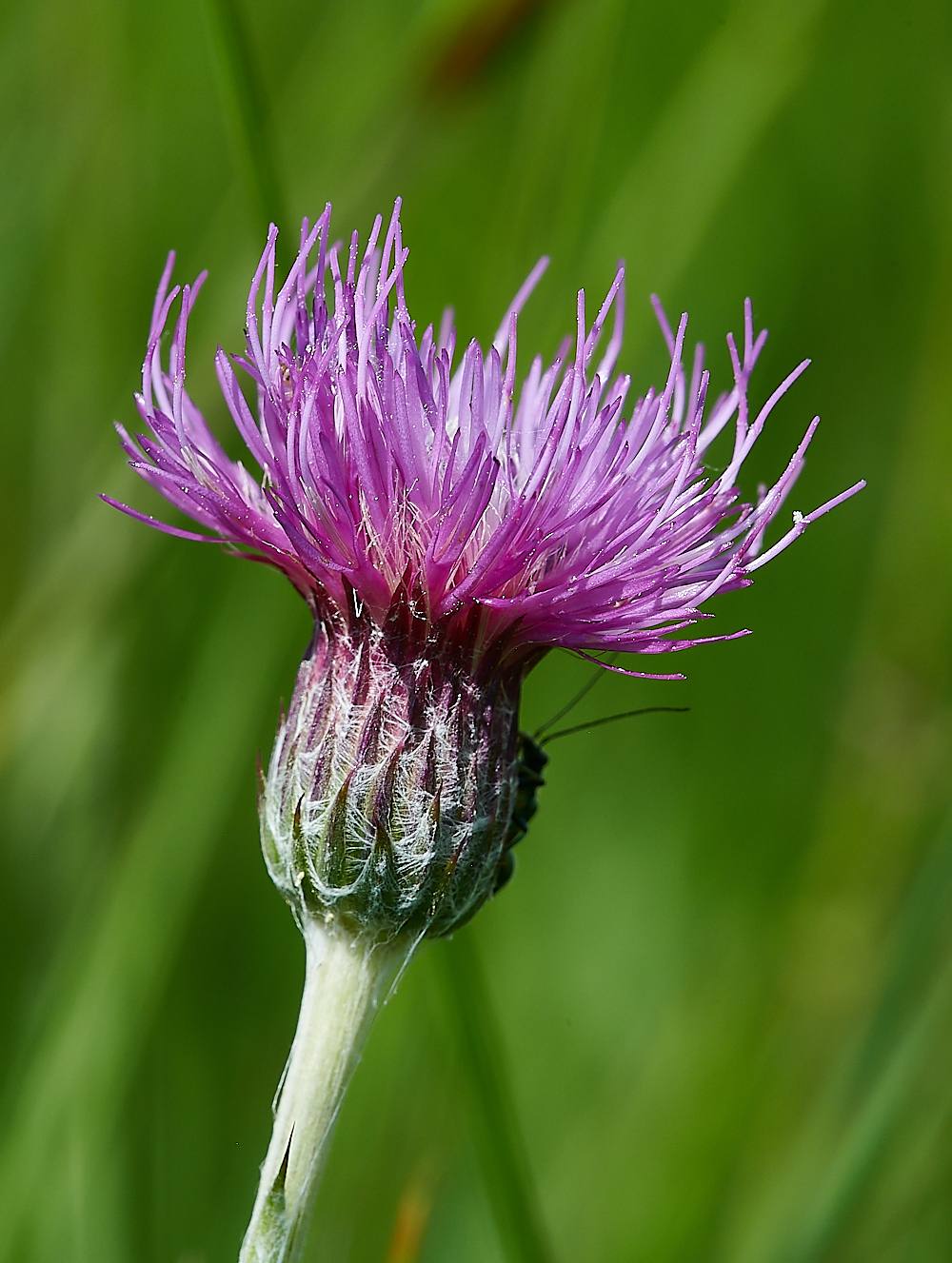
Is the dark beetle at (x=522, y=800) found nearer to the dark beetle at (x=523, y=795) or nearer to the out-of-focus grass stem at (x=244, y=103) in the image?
the dark beetle at (x=523, y=795)

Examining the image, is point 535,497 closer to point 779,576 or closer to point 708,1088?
point 708,1088

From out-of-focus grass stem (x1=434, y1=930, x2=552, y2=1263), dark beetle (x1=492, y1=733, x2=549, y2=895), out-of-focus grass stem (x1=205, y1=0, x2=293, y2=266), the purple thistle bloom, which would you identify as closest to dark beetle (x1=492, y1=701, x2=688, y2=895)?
dark beetle (x1=492, y1=733, x2=549, y2=895)

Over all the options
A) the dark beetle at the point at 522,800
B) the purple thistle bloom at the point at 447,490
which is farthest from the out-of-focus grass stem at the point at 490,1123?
the purple thistle bloom at the point at 447,490

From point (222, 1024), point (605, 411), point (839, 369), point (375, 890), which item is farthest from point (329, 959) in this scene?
point (839, 369)

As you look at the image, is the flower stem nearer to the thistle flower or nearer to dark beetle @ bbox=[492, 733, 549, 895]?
the thistle flower

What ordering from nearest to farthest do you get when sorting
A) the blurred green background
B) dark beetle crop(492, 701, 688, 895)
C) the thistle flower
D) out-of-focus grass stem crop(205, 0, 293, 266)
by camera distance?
1. the thistle flower
2. dark beetle crop(492, 701, 688, 895)
3. out-of-focus grass stem crop(205, 0, 293, 266)
4. the blurred green background

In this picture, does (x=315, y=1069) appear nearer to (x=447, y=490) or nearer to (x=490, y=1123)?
(x=490, y=1123)

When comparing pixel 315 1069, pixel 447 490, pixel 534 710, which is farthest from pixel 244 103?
pixel 534 710
